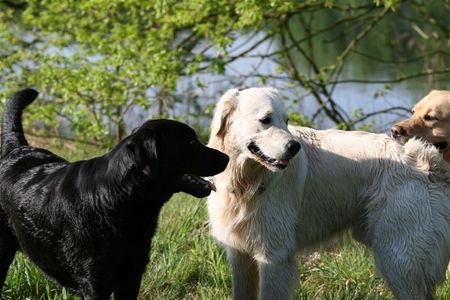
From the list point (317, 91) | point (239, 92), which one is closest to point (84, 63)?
point (317, 91)

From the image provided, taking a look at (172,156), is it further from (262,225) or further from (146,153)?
(262,225)

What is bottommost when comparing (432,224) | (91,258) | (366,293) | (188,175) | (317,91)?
(317,91)

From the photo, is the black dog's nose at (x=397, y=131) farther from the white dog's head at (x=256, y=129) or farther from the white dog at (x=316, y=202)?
the white dog's head at (x=256, y=129)

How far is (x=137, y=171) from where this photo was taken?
3957 mm

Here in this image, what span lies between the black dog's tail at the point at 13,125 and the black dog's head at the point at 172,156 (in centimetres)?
124

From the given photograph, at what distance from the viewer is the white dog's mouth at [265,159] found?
4.52 metres

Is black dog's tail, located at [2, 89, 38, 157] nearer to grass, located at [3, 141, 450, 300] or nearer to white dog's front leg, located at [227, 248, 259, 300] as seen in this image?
grass, located at [3, 141, 450, 300]

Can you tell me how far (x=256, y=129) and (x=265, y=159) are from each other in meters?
0.20

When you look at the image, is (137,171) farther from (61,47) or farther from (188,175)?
(61,47)

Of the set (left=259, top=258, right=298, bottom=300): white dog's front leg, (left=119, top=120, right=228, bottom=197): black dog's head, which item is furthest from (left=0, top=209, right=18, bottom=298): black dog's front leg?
(left=259, top=258, right=298, bottom=300): white dog's front leg

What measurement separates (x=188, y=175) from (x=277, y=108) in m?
0.91

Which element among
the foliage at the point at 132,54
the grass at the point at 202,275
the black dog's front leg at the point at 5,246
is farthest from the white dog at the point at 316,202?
the foliage at the point at 132,54

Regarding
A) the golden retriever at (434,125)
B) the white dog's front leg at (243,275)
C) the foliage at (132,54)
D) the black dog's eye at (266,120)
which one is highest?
the black dog's eye at (266,120)

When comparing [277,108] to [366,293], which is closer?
[277,108]
